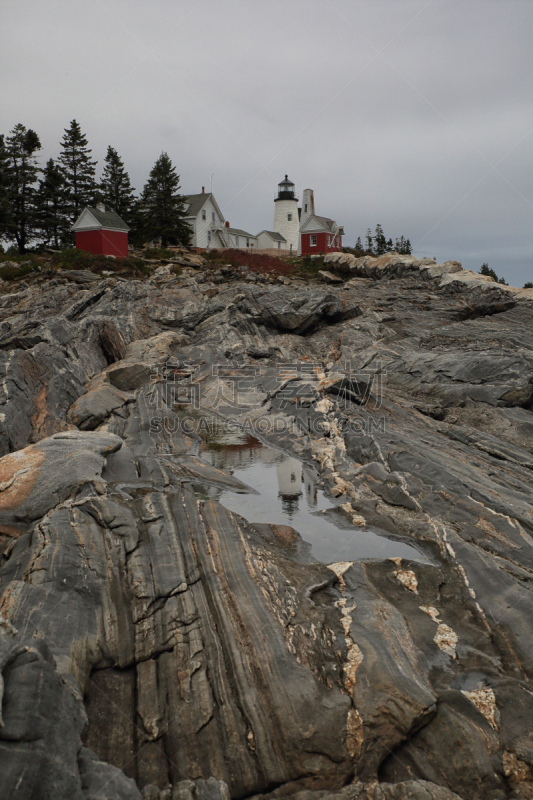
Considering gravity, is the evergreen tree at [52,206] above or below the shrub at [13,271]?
above

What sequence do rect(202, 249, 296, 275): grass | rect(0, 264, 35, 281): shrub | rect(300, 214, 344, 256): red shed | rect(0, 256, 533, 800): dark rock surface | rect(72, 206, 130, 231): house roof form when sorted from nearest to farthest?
1. rect(0, 256, 533, 800): dark rock surface
2. rect(0, 264, 35, 281): shrub
3. rect(202, 249, 296, 275): grass
4. rect(72, 206, 130, 231): house roof
5. rect(300, 214, 344, 256): red shed

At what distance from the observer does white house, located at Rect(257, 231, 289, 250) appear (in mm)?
80125

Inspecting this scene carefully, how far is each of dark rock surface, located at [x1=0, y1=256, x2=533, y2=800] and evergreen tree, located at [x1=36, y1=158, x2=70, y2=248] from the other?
4350 cm

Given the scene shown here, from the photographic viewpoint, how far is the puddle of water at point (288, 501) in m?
9.91

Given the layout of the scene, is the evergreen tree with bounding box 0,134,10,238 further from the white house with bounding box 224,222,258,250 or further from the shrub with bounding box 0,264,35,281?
the white house with bounding box 224,222,258,250

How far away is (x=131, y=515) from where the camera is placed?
347 inches

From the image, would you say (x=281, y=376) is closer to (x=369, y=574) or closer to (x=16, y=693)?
(x=369, y=574)

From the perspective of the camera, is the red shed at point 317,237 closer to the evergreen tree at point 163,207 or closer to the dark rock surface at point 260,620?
the evergreen tree at point 163,207

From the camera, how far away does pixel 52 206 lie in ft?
181

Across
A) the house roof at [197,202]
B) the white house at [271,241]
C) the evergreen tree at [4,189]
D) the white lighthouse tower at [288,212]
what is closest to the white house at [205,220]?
the house roof at [197,202]

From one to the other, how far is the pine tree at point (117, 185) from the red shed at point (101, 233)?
31.0ft

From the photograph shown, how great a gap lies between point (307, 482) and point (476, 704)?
26.2 ft

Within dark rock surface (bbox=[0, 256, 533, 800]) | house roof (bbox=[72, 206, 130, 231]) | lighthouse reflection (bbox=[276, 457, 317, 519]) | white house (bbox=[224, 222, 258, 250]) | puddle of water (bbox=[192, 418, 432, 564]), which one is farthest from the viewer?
white house (bbox=[224, 222, 258, 250])

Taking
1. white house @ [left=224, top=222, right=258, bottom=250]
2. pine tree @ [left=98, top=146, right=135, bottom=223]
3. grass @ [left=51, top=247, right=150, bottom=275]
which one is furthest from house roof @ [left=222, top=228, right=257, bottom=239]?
grass @ [left=51, top=247, right=150, bottom=275]
